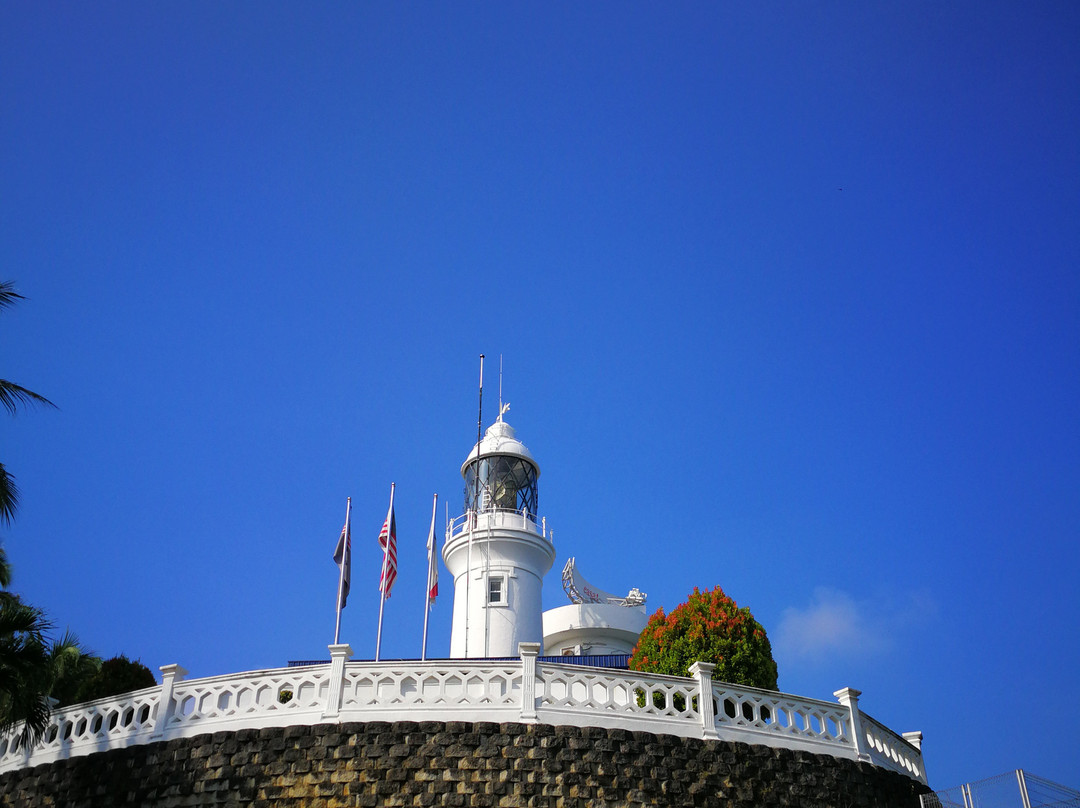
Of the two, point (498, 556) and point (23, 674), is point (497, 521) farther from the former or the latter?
point (23, 674)

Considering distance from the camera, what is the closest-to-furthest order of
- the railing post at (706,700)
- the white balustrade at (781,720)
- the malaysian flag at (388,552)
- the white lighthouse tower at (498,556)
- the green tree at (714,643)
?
the railing post at (706,700) → the white balustrade at (781,720) → the green tree at (714,643) → the malaysian flag at (388,552) → the white lighthouse tower at (498,556)

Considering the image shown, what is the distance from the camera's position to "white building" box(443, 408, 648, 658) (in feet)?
104

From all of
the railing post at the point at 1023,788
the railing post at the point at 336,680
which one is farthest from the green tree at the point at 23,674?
the railing post at the point at 1023,788

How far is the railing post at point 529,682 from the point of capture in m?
17.0

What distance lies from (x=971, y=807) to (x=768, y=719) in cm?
360

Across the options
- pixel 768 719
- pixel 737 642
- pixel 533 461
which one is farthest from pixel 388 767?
pixel 533 461

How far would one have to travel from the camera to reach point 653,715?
17406mm

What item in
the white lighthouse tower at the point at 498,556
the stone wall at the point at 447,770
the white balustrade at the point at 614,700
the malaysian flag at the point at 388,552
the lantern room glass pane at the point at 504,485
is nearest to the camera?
the stone wall at the point at 447,770

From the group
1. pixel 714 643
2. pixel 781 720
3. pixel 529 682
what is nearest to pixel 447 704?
pixel 529 682

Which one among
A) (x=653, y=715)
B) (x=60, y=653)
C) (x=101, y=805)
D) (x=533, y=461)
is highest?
(x=533, y=461)

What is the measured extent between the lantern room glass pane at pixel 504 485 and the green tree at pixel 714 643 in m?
11.0

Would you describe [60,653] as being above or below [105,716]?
above

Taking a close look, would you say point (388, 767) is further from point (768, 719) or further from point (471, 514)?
point (471, 514)

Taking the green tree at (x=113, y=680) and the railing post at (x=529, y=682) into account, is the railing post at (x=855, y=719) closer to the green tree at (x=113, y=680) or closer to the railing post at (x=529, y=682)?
the railing post at (x=529, y=682)
